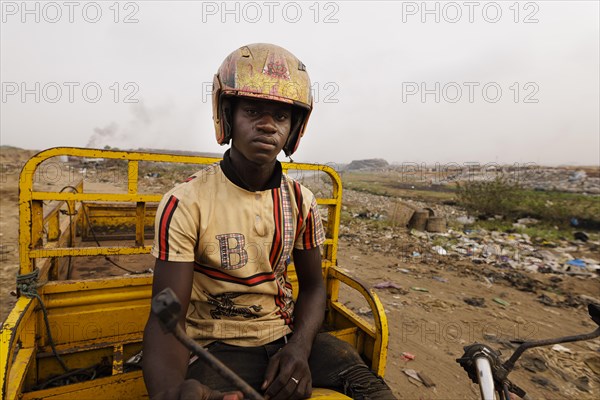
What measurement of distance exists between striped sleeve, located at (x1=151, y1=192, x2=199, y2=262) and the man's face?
1.20ft

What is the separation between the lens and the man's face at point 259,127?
4.66 feet

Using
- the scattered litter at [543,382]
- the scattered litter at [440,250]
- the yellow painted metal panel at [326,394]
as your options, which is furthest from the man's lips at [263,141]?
the scattered litter at [440,250]

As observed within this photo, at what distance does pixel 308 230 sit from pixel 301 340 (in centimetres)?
54

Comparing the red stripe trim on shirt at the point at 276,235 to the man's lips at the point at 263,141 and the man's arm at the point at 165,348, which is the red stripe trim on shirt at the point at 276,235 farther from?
the man's arm at the point at 165,348

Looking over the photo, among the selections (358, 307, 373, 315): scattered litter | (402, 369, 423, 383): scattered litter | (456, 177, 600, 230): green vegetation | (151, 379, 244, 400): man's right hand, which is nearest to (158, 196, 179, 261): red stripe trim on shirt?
(151, 379, 244, 400): man's right hand

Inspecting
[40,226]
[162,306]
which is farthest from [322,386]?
[40,226]

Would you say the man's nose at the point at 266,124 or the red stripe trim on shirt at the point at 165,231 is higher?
the man's nose at the point at 266,124

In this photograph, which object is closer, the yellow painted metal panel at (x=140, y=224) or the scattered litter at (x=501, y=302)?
the yellow painted metal panel at (x=140, y=224)

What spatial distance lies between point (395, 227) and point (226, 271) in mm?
8363

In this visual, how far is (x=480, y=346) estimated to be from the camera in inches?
40.0

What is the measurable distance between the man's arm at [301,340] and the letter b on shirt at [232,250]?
0.39m

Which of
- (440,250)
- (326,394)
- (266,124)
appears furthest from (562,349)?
(266,124)

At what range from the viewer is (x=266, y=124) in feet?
4.66

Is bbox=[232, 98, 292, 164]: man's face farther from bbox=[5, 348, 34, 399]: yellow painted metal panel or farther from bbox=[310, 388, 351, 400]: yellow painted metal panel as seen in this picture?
bbox=[5, 348, 34, 399]: yellow painted metal panel
